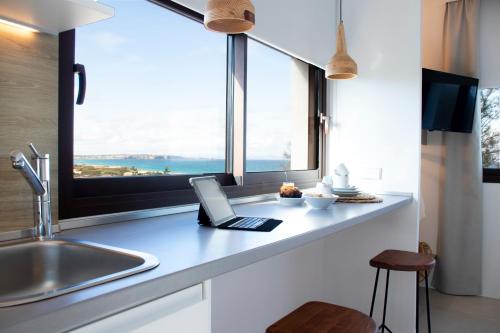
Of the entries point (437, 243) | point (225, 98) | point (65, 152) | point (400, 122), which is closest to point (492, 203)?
point (437, 243)

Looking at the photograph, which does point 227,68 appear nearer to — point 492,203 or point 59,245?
point 59,245

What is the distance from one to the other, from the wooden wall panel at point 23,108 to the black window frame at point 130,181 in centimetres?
6

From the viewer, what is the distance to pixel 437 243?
374 cm

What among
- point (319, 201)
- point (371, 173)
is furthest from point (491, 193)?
point (319, 201)

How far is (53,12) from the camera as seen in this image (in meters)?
1.05

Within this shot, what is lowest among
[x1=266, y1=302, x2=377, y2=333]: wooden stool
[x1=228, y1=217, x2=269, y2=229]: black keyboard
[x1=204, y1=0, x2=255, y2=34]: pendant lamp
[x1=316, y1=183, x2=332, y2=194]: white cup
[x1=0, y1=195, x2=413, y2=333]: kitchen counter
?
[x1=266, y1=302, x2=377, y2=333]: wooden stool

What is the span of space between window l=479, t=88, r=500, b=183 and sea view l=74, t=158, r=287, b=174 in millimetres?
2472

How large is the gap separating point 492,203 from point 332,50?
210 centimetres

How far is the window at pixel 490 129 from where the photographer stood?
365 cm

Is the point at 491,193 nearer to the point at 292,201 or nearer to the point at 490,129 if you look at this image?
the point at 490,129

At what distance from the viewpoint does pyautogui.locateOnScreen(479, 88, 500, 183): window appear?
144 inches

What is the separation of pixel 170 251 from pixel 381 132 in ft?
7.00

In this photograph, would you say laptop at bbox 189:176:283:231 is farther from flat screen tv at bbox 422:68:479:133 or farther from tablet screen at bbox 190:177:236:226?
flat screen tv at bbox 422:68:479:133

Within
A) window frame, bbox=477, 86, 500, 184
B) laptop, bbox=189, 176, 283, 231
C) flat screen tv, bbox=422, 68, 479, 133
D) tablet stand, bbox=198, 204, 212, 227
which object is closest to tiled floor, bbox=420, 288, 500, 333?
window frame, bbox=477, 86, 500, 184
